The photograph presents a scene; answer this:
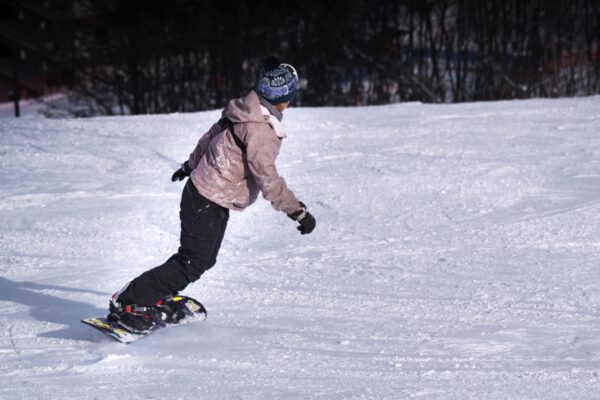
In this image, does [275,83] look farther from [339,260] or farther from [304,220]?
[339,260]

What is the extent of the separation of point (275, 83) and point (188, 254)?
0.94 meters

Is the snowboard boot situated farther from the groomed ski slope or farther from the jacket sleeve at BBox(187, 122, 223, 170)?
the jacket sleeve at BBox(187, 122, 223, 170)

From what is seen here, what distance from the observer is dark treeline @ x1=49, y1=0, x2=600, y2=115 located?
15078 mm

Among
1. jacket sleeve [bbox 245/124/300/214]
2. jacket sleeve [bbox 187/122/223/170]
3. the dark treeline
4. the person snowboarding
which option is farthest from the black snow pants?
the dark treeline

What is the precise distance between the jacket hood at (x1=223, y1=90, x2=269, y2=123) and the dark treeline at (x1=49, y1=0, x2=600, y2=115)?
35.9ft

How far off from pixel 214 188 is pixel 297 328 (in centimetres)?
91

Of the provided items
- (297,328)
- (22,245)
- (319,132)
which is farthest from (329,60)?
(297,328)

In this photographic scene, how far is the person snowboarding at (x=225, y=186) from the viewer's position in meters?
4.36

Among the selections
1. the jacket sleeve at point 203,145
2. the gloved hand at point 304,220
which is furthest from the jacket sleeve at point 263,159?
the jacket sleeve at point 203,145

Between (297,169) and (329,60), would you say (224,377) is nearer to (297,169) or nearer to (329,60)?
(297,169)

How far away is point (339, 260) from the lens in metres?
6.46

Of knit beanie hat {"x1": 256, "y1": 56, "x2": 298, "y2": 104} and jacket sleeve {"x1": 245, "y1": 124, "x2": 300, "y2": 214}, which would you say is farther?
knit beanie hat {"x1": 256, "y1": 56, "x2": 298, "y2": 104}

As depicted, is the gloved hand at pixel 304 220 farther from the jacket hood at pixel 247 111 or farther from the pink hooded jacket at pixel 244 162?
the jacket hood at pixel 247 111

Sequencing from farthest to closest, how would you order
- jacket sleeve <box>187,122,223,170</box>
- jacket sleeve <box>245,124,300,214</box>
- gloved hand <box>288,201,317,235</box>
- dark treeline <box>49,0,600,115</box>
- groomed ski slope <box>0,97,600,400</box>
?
1. dark treeline <box>49,0,600,115</box>
2. jacket sleeve <box>187,122,223,170</box>
3. gloved hand <box>288,201,317,235</box>
4. jacket sleeve <box>245,124,300,214</box>
5. groomed ski slope <box>0,97,600,400</box>
